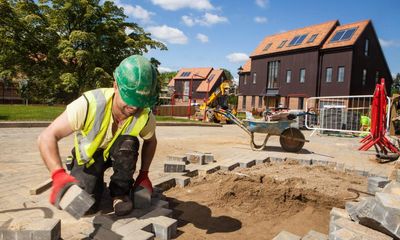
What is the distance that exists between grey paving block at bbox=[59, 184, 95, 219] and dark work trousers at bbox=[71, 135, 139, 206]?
27.2 inches

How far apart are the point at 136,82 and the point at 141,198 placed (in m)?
1.08

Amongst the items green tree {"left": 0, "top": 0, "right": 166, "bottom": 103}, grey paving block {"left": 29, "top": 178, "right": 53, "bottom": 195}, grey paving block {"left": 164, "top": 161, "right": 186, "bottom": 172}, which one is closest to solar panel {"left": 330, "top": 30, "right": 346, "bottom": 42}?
green tree {"left": 0, "top": 0, "right": 166, "bottom": 103}

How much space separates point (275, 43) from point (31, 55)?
23007 mm

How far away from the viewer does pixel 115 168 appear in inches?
105

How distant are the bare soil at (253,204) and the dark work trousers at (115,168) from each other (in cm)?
66

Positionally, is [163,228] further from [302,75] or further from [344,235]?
[302,75]

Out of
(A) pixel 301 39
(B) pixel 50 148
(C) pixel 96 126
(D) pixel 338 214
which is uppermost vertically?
(A) pixel 301 39

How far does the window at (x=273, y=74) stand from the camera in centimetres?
3193

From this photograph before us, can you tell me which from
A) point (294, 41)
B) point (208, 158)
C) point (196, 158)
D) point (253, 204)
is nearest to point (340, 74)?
point (294, 41)

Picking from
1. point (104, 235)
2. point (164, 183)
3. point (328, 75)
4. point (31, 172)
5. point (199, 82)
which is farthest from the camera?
point (199, 82)

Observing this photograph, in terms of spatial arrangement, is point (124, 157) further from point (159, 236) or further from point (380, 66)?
point (380, 66)

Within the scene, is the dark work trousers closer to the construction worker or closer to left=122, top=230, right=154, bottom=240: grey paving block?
the construction worker

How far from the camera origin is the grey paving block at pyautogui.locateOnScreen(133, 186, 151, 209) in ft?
8.99

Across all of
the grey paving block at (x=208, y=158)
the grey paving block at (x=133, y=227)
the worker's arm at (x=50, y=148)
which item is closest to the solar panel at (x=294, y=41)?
the grey paving block at (x=208, y=158)
